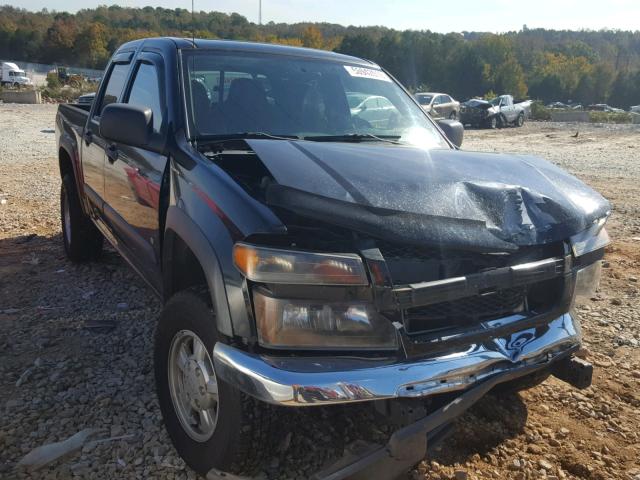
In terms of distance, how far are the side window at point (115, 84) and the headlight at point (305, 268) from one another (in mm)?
2675

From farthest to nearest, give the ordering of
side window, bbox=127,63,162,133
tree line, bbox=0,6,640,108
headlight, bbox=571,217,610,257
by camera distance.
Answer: tree line, bbox=0,6,640,108
side window, bbox=127,63,162,133
headlight, bbox=571,217,610,257

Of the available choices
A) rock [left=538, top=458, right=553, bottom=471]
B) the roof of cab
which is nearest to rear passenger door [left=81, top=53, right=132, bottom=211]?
the roof of cab

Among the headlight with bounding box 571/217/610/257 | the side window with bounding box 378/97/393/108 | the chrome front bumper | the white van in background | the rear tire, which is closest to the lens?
the chrome front bumper

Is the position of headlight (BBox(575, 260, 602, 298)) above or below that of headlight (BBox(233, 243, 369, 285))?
below

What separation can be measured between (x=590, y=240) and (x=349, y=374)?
129 cm

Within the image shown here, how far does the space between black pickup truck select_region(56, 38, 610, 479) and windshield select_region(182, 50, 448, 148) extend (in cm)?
3

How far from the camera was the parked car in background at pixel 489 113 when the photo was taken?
26125 millimetres

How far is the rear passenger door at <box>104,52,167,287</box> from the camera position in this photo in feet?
9.84

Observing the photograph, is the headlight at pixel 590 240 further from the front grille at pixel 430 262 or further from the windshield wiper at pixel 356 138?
the windshield wiper at pixel 356 138

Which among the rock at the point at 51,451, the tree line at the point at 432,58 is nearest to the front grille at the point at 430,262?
the rock at the point at 51,451

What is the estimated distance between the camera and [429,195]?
2.24 m

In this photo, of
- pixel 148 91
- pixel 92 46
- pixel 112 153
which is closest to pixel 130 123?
pixel 148 91

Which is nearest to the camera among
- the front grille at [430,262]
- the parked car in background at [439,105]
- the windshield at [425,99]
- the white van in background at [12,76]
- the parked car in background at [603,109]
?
the front grille at [430,262]

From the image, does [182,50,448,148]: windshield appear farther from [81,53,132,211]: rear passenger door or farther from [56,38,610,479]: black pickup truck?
[81,53,132,211]: rear passenger door
